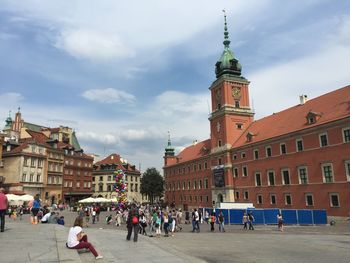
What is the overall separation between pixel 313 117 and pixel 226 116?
66.1ft

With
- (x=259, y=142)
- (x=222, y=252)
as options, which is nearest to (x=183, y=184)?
(x=259, y=142)

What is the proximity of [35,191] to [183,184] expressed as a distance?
34.0m

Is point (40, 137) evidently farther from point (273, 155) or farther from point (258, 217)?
point (258, 217)

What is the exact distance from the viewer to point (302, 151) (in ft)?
127

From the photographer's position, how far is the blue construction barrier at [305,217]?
1236 inches

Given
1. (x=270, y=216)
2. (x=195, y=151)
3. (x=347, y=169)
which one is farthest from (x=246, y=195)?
(x=195, y=151)

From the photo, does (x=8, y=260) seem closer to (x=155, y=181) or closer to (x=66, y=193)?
(x=66, y=193)

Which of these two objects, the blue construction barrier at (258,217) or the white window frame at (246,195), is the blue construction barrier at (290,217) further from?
the white window frame at (246,195)

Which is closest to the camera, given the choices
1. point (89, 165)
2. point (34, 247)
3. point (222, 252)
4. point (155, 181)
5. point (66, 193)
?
point (34, 247)

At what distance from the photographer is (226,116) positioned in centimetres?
5722

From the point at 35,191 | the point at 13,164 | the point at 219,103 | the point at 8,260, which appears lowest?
the point at 8,260

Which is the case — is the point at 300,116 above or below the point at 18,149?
above

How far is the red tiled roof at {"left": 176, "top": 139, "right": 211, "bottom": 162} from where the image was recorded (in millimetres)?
68512

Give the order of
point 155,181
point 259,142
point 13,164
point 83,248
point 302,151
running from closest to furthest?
point 83,248
point 302,151
point 259,142
point 13,164
point 155,181
